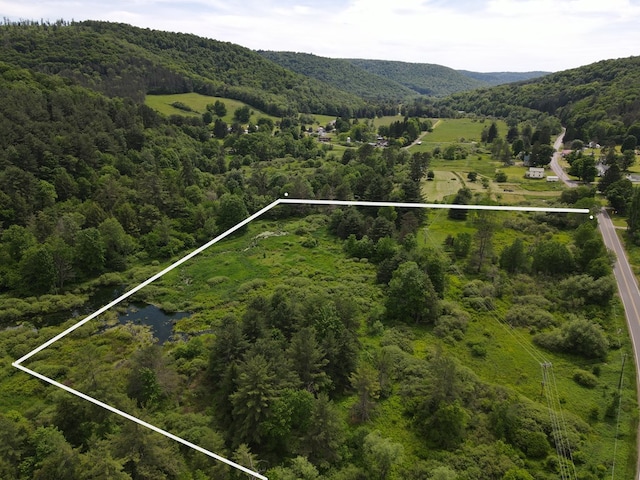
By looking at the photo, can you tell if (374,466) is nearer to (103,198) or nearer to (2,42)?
(103,198)

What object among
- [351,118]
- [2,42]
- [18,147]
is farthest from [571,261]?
[2,42]

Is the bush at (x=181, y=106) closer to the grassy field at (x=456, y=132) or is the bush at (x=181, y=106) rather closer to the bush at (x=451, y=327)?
the grassy field at (x=456, y=132)

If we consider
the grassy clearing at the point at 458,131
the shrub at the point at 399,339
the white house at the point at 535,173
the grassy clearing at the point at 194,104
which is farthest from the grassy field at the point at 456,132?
the shrub at the point at 399,339

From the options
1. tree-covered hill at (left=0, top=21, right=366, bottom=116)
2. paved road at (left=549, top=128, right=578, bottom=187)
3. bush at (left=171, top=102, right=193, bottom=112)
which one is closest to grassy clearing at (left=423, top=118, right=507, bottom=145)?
paved road at (left=549, top=128, right=578, bottom=187)

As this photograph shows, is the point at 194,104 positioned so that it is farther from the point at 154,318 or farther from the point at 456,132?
the point at 154,318

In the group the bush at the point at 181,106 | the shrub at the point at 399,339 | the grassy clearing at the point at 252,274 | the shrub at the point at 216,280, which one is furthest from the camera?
the bush at the point at 181,106

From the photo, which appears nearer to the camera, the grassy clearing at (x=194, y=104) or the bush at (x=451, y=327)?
the bush at (x=451, y=327)

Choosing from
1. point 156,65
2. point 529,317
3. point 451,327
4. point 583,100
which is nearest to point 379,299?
point 451,327
